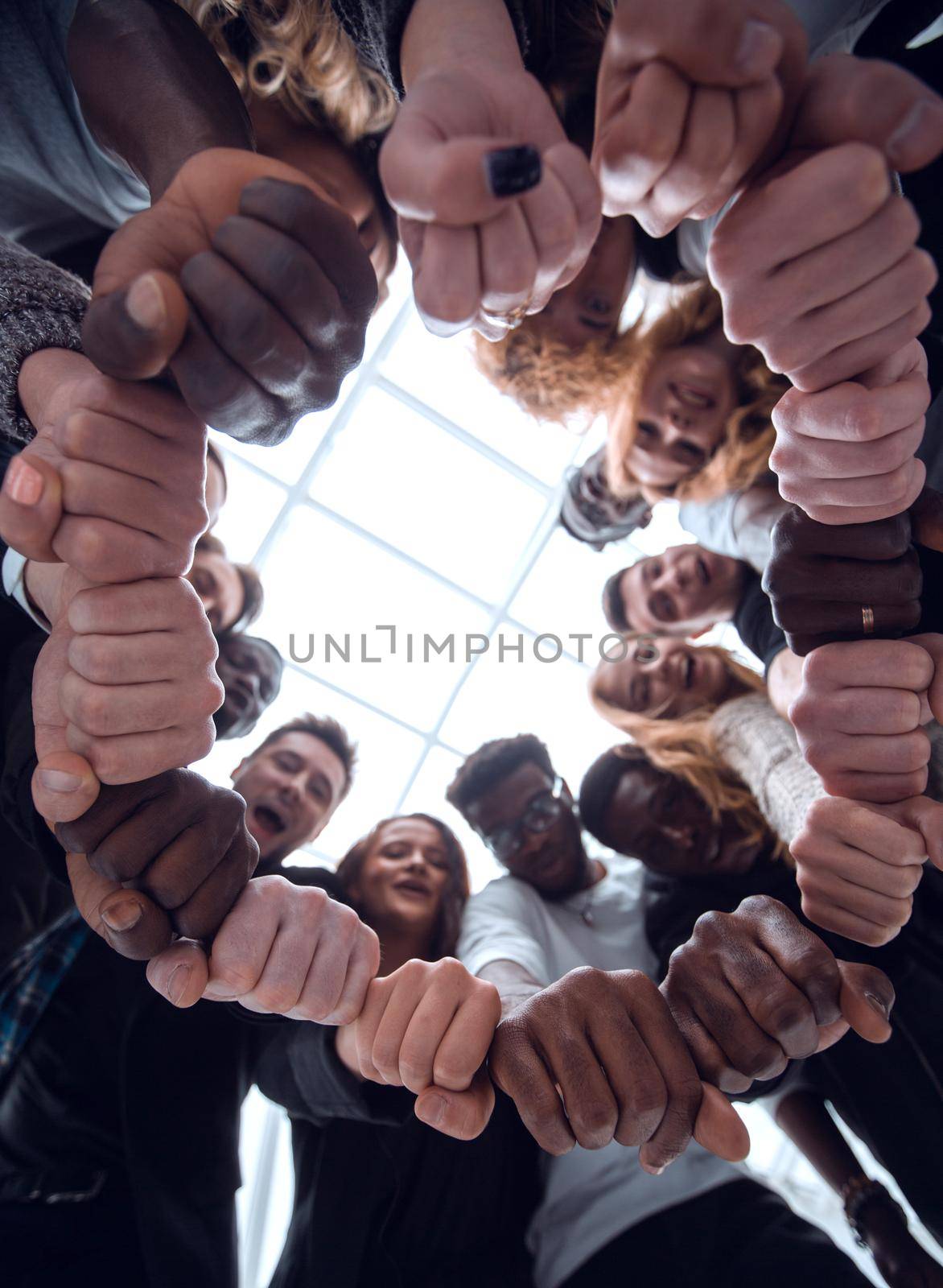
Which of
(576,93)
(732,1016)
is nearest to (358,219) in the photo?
(576,93)

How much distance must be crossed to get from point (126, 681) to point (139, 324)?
25 cm

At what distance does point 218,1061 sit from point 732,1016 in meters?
0.84

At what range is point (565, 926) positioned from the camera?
1509mm

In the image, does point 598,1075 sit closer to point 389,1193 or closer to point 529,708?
point 389,1193

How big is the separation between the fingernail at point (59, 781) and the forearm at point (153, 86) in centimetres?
47

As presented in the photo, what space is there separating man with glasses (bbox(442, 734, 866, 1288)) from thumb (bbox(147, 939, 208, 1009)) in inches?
10.2

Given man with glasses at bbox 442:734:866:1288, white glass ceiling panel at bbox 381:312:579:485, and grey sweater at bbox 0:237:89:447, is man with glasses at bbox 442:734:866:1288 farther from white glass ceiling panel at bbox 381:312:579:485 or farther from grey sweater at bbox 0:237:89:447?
white glass ceiling panel at bbox 381:312:579:485

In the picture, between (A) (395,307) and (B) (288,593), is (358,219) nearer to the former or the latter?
(A) (395,307)

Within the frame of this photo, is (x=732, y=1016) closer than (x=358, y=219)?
Yes

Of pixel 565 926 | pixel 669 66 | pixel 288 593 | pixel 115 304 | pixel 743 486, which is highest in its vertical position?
pixel 743 486

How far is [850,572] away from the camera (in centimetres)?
73

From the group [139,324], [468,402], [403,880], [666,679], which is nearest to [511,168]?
[139,324]

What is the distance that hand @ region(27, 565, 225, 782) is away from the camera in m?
0.56

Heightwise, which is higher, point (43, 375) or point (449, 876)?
point (43, 375)
